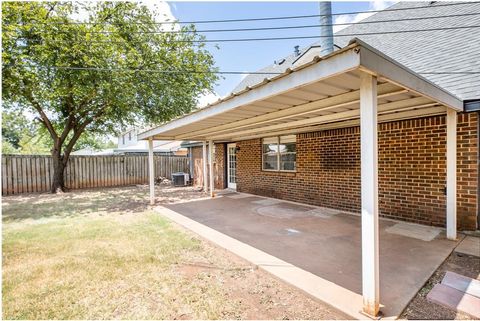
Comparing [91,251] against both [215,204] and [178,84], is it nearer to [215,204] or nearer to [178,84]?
[215,204]

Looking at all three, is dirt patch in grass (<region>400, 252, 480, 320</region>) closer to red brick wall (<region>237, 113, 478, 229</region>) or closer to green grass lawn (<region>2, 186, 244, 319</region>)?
red brick wall (<region>237, 113, 478, 229</region>)

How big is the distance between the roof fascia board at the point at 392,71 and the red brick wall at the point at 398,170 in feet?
7.24

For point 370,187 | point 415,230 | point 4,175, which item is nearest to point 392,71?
point 370,187

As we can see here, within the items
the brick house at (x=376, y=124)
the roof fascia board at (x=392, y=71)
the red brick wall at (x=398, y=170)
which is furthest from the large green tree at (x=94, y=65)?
the roof fascia board at (x=392, y=71)

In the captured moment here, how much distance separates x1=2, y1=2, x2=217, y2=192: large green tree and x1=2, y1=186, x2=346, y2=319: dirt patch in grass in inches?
222

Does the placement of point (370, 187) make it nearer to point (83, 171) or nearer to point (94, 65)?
point (94, 65)

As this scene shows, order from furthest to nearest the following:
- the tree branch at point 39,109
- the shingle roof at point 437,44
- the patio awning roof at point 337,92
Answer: the tree branch at point 39,109 → the shingle roof at point 437,44 → the patio awning roof at point 337,92

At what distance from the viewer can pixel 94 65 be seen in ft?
27.4

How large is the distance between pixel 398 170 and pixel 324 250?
3.09 metres

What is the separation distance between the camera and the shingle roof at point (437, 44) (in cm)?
477

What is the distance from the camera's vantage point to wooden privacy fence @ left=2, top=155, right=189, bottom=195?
1060 centimetres

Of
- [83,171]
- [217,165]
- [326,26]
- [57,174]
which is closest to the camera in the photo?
[326,26]

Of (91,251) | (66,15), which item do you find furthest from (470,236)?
(66,15)

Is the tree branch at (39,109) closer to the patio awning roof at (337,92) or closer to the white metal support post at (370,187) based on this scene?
the patio awning roof at (337,92)
